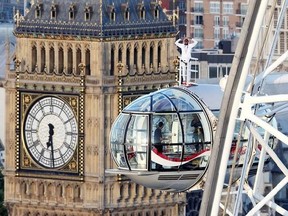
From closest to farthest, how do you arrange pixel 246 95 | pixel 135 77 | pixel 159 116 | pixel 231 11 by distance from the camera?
1. pixel 246 95
2. pixel 159 116
3. pixel 135 77
4. pixel 231 11

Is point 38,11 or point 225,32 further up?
point 38,11

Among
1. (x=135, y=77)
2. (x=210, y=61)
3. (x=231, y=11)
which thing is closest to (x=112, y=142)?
(x=135, y=77)

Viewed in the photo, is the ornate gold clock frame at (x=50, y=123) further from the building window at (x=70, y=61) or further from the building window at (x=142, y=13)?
the building window at (x=142, y=13)

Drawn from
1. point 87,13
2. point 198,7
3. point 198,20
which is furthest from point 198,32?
point 87,13

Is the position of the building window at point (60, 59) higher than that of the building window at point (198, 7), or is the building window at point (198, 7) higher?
the building window at point (60, 59)

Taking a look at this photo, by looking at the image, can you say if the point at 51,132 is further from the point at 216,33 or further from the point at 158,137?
the point at 216,33

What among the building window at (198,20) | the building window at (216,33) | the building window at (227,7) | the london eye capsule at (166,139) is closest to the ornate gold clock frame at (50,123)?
the london eye capsule at (166,139)

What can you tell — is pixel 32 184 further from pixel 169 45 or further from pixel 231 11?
pixel 231 11
